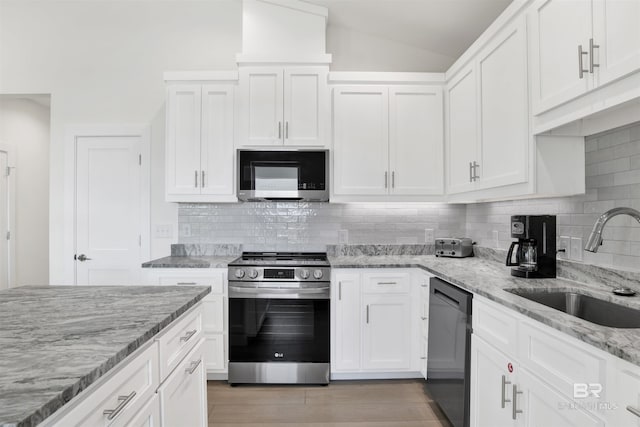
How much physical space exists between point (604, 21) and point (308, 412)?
8.39 feet

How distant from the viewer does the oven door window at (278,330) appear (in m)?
2.62

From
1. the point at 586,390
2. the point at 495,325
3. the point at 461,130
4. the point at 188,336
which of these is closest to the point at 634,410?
the point at 586,390

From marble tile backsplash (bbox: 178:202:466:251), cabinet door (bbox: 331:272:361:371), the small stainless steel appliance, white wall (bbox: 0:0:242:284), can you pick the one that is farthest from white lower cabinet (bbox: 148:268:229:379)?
the small stainless steel appliance

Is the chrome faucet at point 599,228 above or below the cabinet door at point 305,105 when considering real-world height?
below

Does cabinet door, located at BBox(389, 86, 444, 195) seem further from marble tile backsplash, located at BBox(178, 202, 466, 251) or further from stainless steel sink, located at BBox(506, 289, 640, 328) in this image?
stainless steel sink, located at BBox(506, 289, 640, 328)

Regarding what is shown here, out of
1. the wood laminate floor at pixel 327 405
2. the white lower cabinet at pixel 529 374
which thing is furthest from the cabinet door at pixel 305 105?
the wood laminate floor at pixel 327 405

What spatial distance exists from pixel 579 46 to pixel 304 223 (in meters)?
2.32

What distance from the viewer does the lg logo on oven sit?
1.03 m

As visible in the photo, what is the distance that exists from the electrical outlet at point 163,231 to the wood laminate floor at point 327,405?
139 centimetres

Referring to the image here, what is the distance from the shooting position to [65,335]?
0.95 meters

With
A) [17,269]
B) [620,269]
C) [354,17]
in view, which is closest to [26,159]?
[17,269]

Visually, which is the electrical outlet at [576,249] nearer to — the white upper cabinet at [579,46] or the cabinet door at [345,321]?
the white upper cabinet at [579,46]

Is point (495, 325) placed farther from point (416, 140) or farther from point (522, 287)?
point (416, 140)

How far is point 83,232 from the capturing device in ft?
10.9
